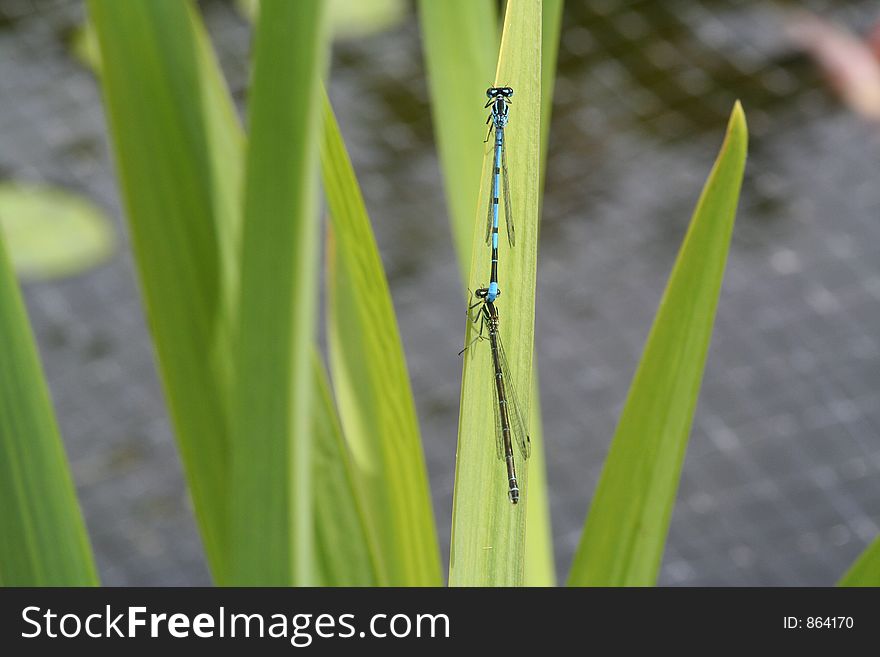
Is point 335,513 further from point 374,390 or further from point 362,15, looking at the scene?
point 362,15

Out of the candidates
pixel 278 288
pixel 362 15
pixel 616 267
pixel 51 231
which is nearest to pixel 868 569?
pixel 278 288

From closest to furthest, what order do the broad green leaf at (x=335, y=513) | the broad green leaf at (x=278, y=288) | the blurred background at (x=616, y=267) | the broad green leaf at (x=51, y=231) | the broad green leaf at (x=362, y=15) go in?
1. the broad green leaf at (x=278, y=288)
2. the broad green leaf at (x=335, y=513)
3. the blurred background at (x=616, y=267)
4. the broad green leaf at (x=51, y=231)
5. the broad green leaf at (x=362, y=15)

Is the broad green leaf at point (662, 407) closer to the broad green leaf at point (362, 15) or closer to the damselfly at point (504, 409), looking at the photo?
the damselfly at point (504, 409)

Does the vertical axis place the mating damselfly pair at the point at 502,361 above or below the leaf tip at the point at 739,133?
below

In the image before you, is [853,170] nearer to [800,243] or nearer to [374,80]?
[800,243]

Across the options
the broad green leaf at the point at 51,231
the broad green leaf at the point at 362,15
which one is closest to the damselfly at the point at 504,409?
the broad green leaf at the point at 51,231
